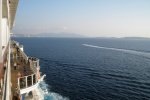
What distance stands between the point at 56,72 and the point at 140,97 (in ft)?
83.9

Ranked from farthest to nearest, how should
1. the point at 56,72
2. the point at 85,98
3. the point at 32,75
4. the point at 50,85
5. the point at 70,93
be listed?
1. the point at 56,72
2. the point at 50,85
3. the point at 70,93
4. the point at 85,98
5. the point at 32,75

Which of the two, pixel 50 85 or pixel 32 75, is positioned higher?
pixel 32 75

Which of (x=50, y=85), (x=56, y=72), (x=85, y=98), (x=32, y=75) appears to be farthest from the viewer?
(x=56, y=72)

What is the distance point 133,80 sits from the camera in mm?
49188

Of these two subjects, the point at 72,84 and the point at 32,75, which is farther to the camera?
the point at 72,84

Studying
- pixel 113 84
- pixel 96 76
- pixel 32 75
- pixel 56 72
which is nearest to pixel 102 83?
pixel 113 84

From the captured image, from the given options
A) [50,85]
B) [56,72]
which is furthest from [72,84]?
[56,72]

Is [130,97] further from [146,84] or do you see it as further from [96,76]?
→ [96,76]

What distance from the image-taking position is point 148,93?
39375mm

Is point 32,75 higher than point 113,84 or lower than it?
higher

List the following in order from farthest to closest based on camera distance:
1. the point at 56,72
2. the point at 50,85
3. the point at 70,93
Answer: the point at 56,72
the point at 50,85
the point at 70,93

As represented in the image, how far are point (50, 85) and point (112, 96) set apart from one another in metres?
13.8

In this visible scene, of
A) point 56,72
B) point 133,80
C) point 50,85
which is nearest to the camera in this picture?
point 50,85

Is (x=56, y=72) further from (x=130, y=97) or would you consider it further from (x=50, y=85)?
(x=130, y=97)
